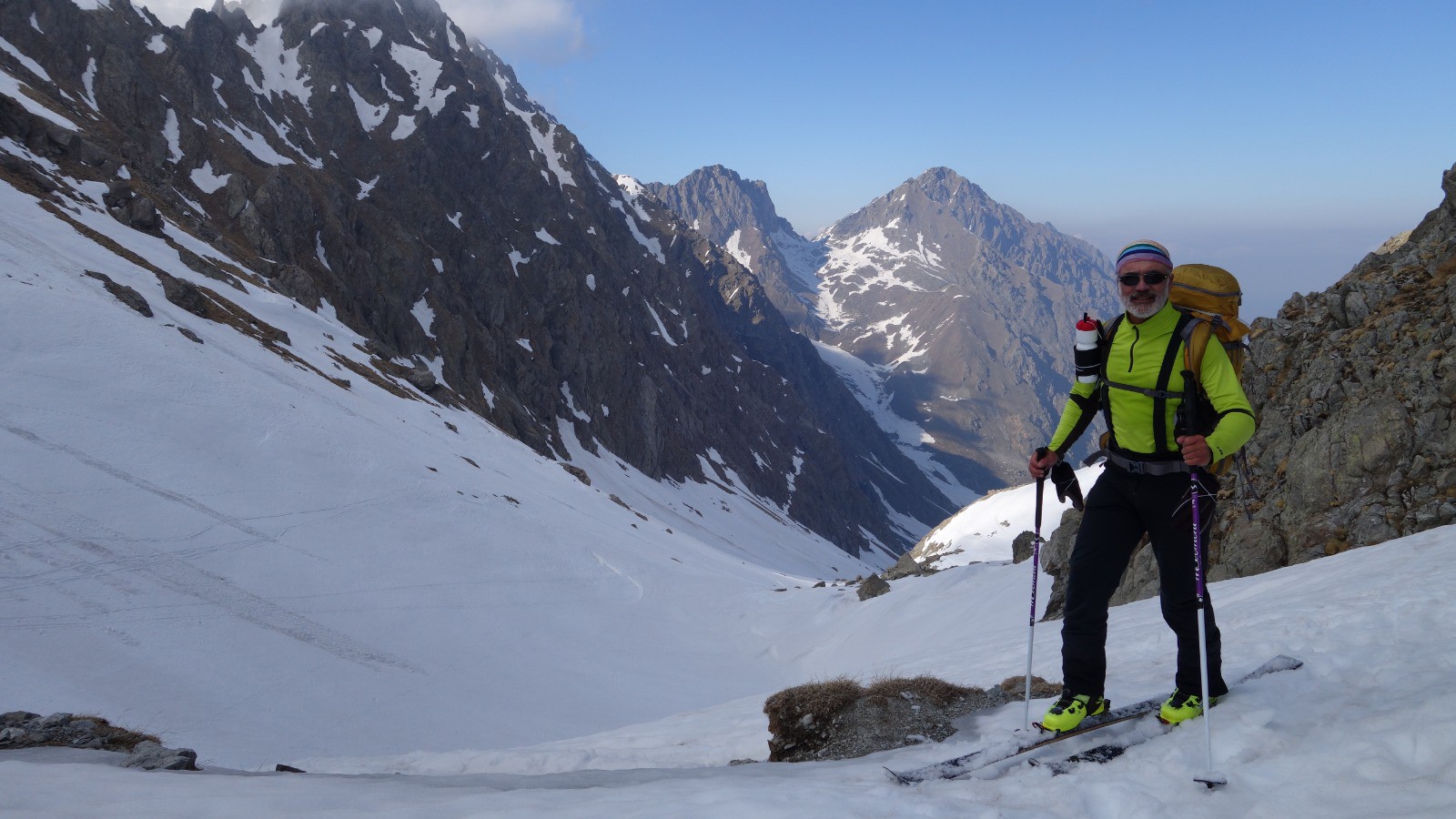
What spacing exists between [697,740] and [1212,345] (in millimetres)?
8233

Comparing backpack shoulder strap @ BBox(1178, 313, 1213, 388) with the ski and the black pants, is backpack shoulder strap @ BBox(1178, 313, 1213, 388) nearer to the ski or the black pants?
the black pants

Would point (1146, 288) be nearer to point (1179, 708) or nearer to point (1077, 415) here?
point (1077, 415)

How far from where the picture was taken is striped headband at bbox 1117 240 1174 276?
6328mm

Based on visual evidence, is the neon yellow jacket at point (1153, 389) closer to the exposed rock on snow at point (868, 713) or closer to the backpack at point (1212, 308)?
the backpack at point (1212, 308)

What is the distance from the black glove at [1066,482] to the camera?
22.8ft

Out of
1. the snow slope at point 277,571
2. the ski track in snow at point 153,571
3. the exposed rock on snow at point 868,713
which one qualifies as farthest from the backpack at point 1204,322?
the ski track in snow at point 153,571

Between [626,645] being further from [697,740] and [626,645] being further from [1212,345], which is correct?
[1212,345]

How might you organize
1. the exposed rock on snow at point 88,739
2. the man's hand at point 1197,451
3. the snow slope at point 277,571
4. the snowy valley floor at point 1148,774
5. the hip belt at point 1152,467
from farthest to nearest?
the snow slope at point 277,571, the exposed rock on snow at point 88,739, the hip belt at point 1152,467, the man's hand at point 1197,451, the snowy valley floor at point 1148,774

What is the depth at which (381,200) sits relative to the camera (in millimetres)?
116250

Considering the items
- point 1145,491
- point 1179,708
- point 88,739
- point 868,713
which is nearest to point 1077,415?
point 1145,491

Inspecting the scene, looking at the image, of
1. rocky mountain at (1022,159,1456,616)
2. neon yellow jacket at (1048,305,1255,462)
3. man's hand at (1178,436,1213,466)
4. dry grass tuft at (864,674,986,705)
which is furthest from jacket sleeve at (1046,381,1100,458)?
rocky mountain at (1022,159,1456,616)

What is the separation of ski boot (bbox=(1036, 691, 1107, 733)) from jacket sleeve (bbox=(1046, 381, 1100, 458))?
82.8 inches

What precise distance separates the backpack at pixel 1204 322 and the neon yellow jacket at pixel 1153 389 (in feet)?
0.20

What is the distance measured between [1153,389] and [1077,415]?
809mm
